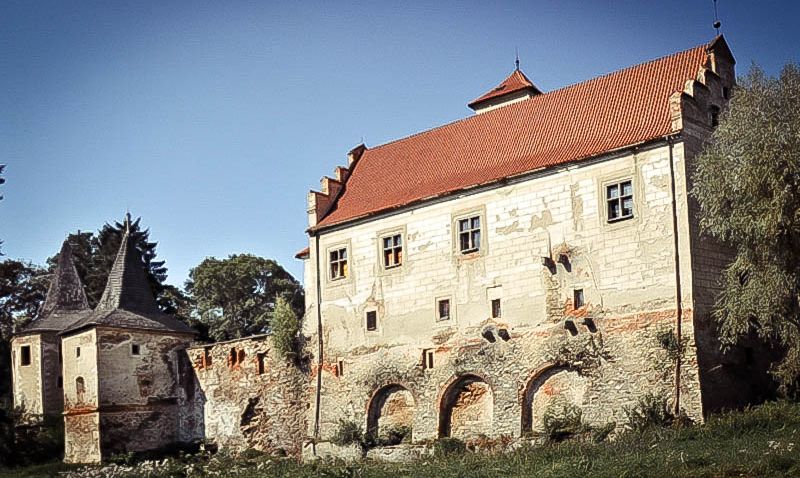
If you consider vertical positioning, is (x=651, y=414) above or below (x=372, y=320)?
below

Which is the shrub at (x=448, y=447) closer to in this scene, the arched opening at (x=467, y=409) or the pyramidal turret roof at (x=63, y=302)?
the arched opening at (x=467, y=409)

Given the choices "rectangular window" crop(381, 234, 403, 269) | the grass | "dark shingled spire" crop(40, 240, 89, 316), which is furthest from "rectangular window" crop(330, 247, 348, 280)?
"dark shingled spire" crop(40, 240, 89, 316)

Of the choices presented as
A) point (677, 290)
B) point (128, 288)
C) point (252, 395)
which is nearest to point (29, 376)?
point (128, 288)

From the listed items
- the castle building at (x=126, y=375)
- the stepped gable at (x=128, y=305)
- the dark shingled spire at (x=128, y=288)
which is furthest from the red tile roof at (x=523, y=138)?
the dark shingled spire at (x=128, y=288)

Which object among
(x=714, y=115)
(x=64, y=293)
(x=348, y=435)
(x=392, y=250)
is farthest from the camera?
(x=64, y=293)

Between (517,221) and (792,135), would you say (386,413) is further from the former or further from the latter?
(792,135)

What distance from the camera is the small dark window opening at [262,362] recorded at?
130 feet

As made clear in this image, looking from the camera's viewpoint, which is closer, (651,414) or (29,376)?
(651,414)

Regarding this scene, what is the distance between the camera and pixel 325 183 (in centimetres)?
3922

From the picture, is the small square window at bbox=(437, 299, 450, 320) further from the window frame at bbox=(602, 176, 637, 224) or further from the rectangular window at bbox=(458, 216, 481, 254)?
the window frame at bbox=(602, 176, 637, 224)

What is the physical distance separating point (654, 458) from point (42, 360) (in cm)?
3170

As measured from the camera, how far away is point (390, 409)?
35344mm

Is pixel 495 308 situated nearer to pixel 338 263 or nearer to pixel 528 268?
pixel 528 268

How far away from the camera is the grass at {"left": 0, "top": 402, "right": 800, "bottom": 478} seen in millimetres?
20297
